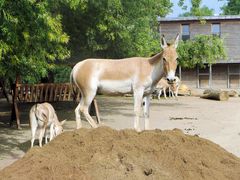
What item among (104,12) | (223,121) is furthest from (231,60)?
(104,12)

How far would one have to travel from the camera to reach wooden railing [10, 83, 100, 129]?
1648 centimetres

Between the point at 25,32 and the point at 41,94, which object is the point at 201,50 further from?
the point at 25,32

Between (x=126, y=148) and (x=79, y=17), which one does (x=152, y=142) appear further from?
(x=79, y=17)

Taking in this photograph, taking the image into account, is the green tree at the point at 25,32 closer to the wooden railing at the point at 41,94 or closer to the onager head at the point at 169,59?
the onager head at the point at 169,59

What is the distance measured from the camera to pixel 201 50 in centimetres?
2594

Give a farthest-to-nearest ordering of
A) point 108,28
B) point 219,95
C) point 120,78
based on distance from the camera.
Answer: point 219,95 < point 108,28 < point 120,78

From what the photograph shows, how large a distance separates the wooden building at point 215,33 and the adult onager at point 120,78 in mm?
29815

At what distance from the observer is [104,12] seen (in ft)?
54.2

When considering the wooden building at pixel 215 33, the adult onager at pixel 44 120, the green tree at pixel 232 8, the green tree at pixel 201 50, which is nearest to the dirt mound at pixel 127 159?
the adult onager at pixel 44 120

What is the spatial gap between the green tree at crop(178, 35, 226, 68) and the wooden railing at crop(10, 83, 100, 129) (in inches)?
383

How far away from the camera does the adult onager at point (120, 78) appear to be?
35.7ft

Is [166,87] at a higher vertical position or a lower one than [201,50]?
lower

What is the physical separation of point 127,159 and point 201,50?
20766mm

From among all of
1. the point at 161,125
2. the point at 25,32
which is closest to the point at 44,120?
the point at 25,32
